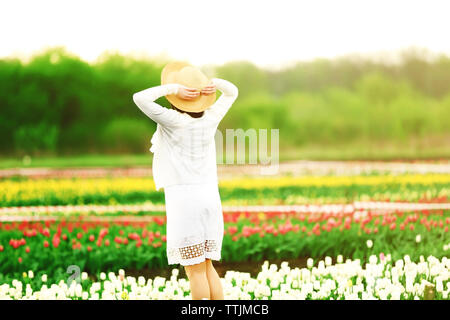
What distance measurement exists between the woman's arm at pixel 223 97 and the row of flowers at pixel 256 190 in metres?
4.03

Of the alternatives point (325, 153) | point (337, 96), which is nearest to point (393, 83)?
point (337, 96)

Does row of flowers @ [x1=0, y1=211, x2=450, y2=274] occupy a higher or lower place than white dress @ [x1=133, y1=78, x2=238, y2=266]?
lower

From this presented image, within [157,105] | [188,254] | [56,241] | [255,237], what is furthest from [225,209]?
[157,105]

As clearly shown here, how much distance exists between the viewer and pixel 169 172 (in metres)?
3.55

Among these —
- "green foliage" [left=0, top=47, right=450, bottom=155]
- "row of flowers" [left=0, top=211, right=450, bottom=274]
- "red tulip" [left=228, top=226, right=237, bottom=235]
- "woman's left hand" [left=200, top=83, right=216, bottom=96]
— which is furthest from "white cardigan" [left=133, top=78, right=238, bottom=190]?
"green foliage" [left=0, top=47, right=450, bottom=155]

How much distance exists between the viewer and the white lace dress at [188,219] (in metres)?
3.52

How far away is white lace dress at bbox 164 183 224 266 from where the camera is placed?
3.52 metres

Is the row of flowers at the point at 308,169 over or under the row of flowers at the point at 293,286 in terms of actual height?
over

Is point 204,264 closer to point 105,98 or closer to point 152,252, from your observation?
point 152,252

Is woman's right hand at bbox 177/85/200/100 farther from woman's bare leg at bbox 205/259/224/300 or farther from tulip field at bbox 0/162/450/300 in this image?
tulip field at bbox 0/162/450/300

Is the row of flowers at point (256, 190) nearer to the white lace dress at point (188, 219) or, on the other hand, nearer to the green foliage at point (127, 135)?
the green foliage at point (127, 135)

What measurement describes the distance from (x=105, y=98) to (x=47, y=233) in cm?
434

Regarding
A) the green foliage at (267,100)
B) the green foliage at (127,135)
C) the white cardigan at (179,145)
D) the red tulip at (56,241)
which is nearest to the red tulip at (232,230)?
the red tulip at (56,241)

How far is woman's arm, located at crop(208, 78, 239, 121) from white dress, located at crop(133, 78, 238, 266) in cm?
11
